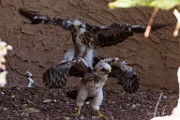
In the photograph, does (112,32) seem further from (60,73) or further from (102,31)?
(60,73)

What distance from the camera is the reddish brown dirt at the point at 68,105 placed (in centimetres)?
486

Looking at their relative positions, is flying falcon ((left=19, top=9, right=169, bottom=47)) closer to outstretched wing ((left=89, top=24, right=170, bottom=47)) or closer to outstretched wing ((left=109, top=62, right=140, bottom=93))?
outstretched wing ((left=89, top=24, right=170, bottom=47))

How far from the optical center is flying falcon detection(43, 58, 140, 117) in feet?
14.9

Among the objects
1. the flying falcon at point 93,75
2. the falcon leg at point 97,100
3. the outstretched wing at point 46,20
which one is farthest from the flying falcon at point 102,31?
the falcon leg at point 97,100

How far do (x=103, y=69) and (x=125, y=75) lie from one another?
0.30m

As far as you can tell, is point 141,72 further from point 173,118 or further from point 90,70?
point 173,118

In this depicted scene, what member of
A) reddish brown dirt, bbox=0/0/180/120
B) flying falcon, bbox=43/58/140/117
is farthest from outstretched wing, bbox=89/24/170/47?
reddish brown dirt, bbox=0/0/180/120

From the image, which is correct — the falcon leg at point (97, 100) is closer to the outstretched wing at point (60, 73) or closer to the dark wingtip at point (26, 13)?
the outstretched wing at point (60, 73)

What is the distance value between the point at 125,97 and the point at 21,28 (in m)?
1.20

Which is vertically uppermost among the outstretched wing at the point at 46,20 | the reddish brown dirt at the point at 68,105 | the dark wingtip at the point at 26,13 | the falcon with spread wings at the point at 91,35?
the dark wingtip at the point at 26,13

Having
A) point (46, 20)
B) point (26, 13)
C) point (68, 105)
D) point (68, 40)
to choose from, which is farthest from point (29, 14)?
point (68, 105)

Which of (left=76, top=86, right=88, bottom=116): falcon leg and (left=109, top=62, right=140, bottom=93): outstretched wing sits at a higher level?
(left=109, top=62, right=140, bottom=93): outstretched wing

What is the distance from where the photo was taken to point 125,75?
4812mm

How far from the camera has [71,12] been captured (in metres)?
5.71
